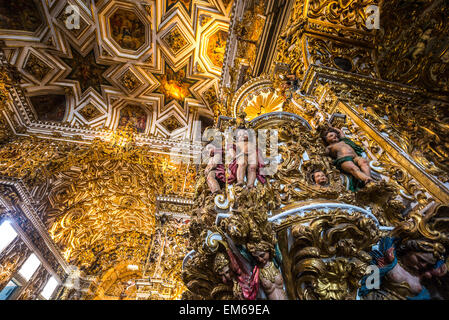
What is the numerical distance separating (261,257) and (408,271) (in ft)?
4.08

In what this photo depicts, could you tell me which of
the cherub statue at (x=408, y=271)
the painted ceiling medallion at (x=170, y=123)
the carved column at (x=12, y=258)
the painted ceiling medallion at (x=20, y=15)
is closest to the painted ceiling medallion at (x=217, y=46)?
the painted ceiling medallion at (x=170, y=123)

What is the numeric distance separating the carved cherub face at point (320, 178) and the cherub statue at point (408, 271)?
685mm

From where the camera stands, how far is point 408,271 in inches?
67.1

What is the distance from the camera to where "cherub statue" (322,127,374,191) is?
235 cm

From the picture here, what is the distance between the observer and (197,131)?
38.3ft

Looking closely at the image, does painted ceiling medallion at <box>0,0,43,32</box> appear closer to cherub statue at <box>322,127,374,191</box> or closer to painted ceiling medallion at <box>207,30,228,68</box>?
painted ceiling medallion at <box>207,30,228,68</box>

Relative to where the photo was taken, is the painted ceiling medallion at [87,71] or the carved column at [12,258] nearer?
the carved column at [12,258]

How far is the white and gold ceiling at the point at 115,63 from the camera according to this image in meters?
8.94

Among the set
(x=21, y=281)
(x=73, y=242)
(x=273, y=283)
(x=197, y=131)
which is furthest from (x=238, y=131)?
(x=73, y=242)

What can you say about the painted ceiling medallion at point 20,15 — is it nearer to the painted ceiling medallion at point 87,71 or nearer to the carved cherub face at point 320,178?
the painted ceiling medallion at point 87,71

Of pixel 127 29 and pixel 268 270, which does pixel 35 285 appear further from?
pixel 268 270

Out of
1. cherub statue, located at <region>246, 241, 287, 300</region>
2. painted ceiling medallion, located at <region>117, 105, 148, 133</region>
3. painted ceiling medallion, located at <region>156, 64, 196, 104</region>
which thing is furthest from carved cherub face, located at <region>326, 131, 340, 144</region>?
painted ceiling medallion, located at <region>117, 105, 148, 133</region>

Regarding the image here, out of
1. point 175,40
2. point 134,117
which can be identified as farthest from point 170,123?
point 175,40
